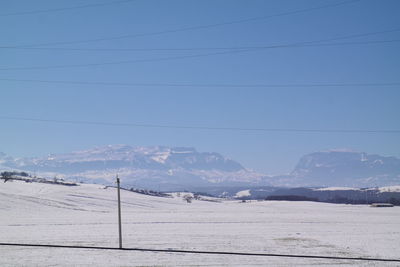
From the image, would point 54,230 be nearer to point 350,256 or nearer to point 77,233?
point 77,233

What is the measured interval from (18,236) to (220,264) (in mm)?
18357

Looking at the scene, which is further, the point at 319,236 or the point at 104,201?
the point at 104,201

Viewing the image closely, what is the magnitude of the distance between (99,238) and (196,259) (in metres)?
11.3

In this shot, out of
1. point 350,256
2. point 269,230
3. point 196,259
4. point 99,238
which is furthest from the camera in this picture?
point 269,230

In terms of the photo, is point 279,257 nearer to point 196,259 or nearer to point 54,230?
point 196,259

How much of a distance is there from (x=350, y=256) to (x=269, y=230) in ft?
50.3

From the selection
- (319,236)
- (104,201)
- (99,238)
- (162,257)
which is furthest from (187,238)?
(104,201)

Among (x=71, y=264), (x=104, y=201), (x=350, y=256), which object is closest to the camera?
(x=71, y=264)

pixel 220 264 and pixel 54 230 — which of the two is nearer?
pixel 220 264

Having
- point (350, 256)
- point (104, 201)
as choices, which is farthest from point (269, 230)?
point (104, 201)

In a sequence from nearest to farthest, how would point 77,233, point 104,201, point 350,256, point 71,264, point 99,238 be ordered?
1. point 71,264
2. point 350,256
3. point 99,238
4. point 77,233
5. point 104,201

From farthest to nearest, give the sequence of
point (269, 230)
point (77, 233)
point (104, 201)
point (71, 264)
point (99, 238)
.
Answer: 1. point (104, 201)
2. point (269, 230)
3. point (77, 233)
4. point (99, 238)
5. point (71, 264)

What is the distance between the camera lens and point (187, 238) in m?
35.6

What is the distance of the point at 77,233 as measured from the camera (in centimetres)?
3812
